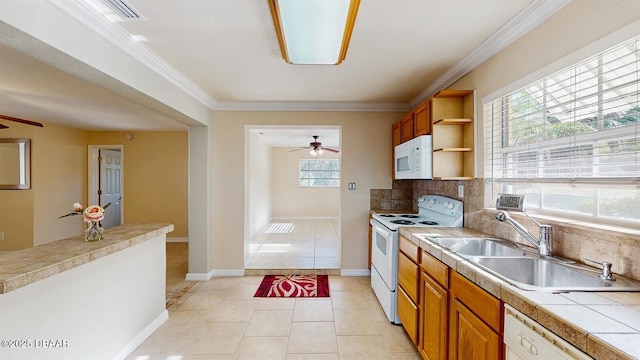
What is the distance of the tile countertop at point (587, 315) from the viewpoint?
2.49 feet

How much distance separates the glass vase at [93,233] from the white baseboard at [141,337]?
0.88 m

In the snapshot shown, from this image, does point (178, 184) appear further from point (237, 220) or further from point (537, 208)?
point (537, 208)

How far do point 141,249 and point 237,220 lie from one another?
5.08 ft

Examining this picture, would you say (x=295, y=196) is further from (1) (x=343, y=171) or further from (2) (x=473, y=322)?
(2) (x=473, y=322)

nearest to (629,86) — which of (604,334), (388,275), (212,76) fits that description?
(604,334)

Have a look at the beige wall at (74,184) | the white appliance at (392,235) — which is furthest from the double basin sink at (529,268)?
the beige wall at (74,184)

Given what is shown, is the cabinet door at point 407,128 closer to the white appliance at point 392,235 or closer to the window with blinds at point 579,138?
the white appliance at point 392,235

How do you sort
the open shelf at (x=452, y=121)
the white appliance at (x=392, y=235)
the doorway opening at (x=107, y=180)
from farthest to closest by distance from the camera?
the doorway opening at (x=107, y=180), the white appliance at (x=392, y=235), the open shelf at (x=452, y=121)

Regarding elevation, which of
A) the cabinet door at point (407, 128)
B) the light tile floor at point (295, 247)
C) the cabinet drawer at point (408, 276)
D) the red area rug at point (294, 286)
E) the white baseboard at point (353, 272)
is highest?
the cabinet door at point (407, 128)

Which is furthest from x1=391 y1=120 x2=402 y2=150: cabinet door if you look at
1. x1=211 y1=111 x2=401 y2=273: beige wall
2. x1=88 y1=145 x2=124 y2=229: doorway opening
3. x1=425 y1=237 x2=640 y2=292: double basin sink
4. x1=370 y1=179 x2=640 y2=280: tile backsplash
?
x1=88 y1=145 x2=124 y2=229: doorway opening

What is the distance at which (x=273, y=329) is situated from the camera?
2.47 metres

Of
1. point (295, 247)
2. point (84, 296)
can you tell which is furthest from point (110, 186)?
point (84, 296)

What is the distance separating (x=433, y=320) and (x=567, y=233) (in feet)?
3.09

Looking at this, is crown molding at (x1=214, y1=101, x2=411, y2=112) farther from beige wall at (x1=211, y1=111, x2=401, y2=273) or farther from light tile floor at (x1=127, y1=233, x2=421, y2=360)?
light tile floor at (x1=127, y1=233, x2=421, y2=360)
